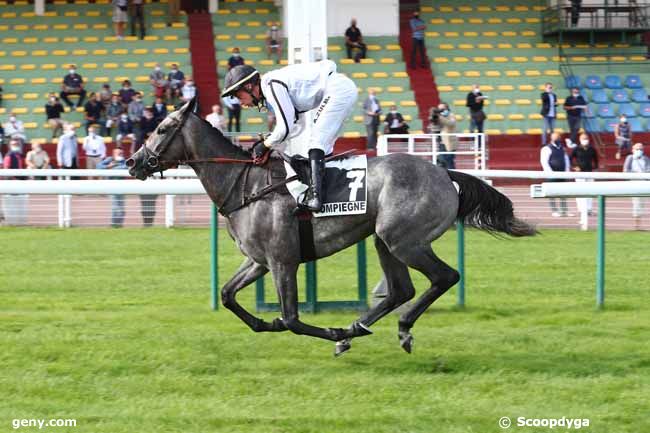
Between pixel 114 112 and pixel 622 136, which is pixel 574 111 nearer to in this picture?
pixel 622 136

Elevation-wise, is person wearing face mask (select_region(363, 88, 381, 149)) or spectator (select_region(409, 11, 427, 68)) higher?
spectator (select_region(409, 11, 427, 68))

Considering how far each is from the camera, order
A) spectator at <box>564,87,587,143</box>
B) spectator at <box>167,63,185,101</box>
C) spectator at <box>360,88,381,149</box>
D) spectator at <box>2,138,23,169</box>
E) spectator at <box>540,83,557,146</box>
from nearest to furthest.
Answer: spectator at <box>2,138,23,169</box> < spectator at <box>360,88,381,149</box> < spectator at <box>540,83,557,146</box> < spectator at <box>167,63,185,101</box> < spectator at <box>564,87,587,143</box>

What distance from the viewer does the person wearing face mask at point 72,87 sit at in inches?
945

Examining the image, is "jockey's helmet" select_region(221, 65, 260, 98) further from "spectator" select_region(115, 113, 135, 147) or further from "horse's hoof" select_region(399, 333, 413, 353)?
"spectator" select_region(115, 113, 135, 147)

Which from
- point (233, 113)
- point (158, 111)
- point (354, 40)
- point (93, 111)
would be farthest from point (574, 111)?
point (93, 111)

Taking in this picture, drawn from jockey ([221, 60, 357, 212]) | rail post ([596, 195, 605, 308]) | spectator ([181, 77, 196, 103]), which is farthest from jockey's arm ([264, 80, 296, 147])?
spectator ([181, 77, 196, 103])

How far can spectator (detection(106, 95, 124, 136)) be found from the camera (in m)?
22.8

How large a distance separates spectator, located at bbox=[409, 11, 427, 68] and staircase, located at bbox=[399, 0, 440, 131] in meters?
0.19

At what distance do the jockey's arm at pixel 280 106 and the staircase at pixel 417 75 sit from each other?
58.7ft

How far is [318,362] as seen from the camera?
21.5ft

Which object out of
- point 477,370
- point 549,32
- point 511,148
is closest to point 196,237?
point 477,370

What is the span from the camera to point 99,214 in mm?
14352

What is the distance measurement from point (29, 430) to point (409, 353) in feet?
8.15

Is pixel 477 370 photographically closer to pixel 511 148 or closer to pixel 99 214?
pixel 99 214
